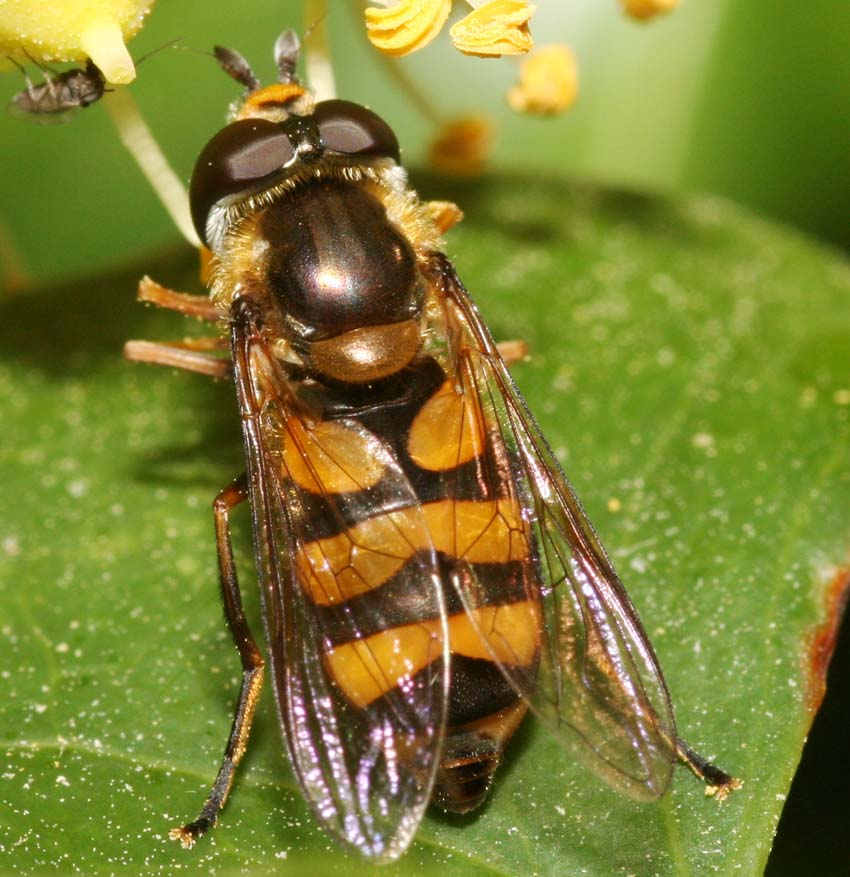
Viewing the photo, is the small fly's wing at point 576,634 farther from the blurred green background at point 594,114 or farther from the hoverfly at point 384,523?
the blurred green background at point 594,114

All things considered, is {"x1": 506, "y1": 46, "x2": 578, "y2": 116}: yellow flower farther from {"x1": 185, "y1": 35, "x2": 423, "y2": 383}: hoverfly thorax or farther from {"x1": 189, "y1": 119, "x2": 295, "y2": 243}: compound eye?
{"x1": 189, "y1": 119, "x2": 295, "y2": 243}: compound eye

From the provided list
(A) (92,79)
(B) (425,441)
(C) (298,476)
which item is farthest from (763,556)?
(A) (92,79)

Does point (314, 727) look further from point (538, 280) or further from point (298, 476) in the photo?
point (538, 280)

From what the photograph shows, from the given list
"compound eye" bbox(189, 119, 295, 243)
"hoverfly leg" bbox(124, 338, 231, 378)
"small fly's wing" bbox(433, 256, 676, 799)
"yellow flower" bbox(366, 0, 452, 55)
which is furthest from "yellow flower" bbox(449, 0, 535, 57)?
"hoverfly leg" bbox(124, 338, 231, 378)

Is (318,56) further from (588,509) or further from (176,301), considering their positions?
(588,509)

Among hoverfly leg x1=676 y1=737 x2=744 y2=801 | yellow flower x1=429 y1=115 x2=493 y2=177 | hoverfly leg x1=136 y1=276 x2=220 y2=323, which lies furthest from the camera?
yellow flower x1=429 y1=115 x2=493 y2=177

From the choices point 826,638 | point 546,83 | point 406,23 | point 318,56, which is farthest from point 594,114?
point 826,638

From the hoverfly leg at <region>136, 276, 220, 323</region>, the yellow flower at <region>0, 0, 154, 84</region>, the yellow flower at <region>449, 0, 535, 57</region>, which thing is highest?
the yellow flower at <region>0, 0, 154, 84</region>
